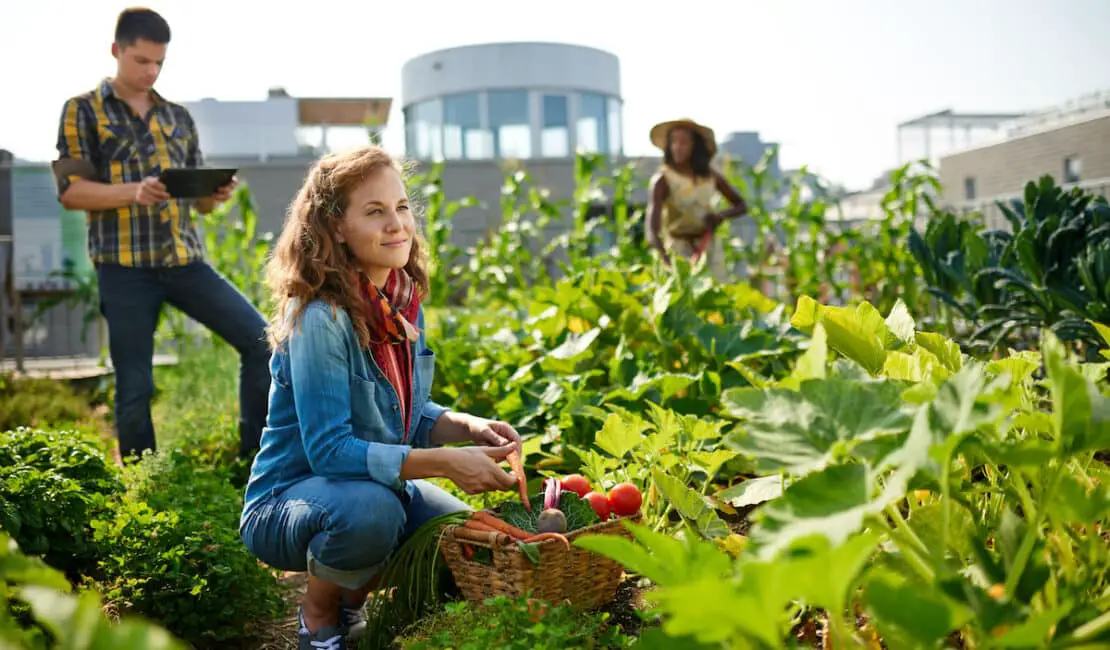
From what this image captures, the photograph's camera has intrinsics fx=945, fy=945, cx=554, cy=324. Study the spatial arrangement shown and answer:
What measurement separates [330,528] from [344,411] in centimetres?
24

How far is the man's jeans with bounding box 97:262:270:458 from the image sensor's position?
3350 mm

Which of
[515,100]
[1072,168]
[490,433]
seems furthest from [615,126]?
[490,433]

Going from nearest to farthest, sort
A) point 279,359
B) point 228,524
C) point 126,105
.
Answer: point 279,359, point 228,524, point 126,105

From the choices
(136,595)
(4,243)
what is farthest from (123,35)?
(4,243)

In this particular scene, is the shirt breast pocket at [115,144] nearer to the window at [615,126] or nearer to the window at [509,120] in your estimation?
the window at [509,120]

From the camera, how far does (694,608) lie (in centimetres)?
73

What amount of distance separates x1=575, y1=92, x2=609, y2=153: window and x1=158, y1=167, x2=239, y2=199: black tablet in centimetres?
2054

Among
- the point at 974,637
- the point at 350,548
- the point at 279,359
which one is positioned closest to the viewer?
the point at 974,637

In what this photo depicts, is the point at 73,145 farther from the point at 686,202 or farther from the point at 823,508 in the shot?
the point at 686,202

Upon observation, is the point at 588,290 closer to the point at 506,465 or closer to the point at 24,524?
the point at 506,465

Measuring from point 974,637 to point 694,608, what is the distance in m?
0.52

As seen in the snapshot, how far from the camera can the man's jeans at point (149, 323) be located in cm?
335

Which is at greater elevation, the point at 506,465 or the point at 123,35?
the point at 123,35

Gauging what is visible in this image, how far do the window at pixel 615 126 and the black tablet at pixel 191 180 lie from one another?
69.0 ft
